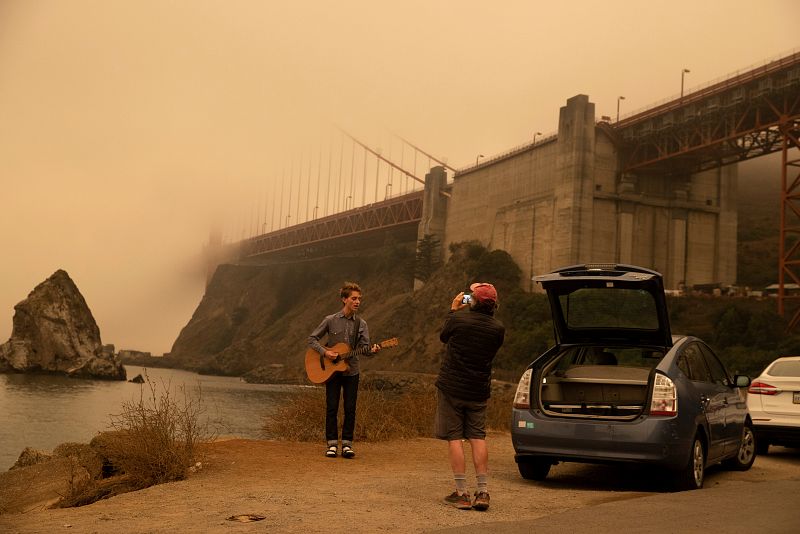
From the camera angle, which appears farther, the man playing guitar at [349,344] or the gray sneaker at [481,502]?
the man playing guitar at [349,344]

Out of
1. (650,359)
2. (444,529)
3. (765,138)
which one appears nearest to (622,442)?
(650,359)

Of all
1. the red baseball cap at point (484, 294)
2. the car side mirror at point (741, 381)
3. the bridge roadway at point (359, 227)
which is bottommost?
the car side mirror at point (741, 381)

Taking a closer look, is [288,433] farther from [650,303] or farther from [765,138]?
[765,138]

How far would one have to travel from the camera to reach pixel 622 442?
7.79 m

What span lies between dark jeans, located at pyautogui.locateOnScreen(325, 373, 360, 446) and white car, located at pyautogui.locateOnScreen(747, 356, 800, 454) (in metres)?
5.14

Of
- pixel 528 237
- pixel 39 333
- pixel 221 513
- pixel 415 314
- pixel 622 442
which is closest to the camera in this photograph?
pixel 221 513

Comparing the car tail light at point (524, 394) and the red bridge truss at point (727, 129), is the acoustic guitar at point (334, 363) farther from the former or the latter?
the red bridge truss at point (727, 129)

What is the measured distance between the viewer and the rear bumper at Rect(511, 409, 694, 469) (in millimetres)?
7719

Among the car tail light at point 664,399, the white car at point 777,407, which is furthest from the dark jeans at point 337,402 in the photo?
the white car at point 777,407

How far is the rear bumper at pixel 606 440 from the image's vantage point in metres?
7.72

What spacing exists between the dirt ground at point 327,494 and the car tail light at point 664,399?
0.83 m

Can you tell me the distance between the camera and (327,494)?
23.9 ft

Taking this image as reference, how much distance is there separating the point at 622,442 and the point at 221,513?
3546 mm

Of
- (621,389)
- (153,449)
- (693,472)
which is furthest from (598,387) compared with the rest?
(153,449)
